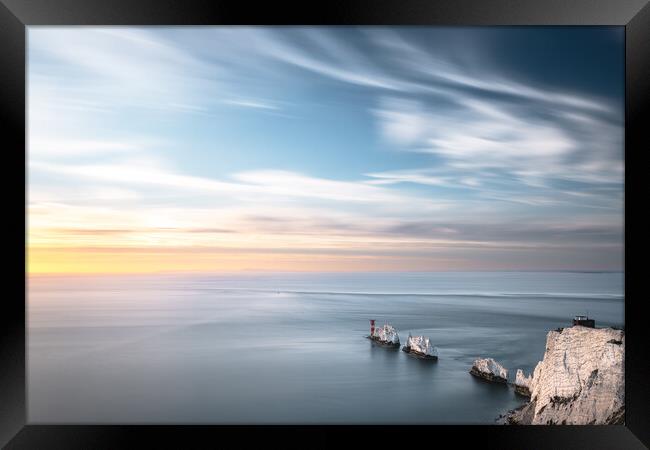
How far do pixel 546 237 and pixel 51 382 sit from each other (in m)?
8.93

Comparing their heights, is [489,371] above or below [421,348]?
below

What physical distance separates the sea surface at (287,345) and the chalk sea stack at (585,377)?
264 centimetres

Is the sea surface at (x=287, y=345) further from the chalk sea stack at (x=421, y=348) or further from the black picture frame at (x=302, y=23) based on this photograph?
the black picture frame at (x=302, y=23)

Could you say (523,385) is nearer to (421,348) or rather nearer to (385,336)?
(421,348)

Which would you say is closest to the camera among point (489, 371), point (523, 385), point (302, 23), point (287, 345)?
point (302, 23)

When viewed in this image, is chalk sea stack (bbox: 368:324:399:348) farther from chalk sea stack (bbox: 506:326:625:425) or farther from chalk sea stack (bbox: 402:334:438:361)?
chalk sea stack (bbox: 506:326:625:425)

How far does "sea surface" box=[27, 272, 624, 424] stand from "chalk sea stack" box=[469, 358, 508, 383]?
197mm

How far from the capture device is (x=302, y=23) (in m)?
1.83

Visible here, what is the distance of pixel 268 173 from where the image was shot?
18.7 ft

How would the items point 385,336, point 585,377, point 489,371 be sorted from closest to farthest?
point 585,377 < point 489,371 < point 385,336

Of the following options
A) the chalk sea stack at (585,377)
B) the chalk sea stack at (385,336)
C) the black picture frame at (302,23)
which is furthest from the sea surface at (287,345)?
the black picture frame at (302,23)

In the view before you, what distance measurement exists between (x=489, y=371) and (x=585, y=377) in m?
5.49

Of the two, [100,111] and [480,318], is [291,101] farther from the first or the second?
[480,318]

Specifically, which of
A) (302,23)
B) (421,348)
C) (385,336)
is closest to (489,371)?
(421,348)
